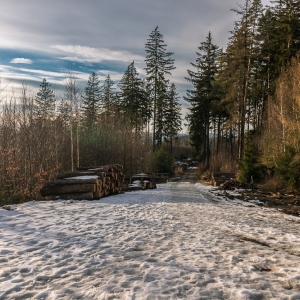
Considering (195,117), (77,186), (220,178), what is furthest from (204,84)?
(77,186)

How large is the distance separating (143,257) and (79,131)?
2026 cm

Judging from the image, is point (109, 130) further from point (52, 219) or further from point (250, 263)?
point (250, 263)

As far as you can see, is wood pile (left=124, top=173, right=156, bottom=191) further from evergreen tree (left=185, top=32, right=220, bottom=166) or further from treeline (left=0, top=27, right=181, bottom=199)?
evergreen tree (left=185, top=32, right=220, bottom=166)

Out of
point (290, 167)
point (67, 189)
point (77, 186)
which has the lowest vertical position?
point (67, 189)

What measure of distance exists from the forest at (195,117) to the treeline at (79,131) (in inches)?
2.0

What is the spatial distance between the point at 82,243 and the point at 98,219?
2431 millimetres

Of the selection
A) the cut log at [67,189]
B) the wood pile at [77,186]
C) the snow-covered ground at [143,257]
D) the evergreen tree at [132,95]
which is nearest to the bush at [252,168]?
the wood pile at [77,186]

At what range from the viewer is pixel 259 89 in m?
33.8

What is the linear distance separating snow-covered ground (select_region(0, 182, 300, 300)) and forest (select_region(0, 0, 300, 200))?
6.54 meters

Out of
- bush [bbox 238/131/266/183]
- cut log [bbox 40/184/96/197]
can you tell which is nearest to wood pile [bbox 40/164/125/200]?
cut log [bbox 40/184/96/197]

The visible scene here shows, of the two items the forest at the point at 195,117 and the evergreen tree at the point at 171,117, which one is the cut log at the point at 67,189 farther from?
the evergreen tree at the point at 171,117

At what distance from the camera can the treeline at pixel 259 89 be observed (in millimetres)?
20438

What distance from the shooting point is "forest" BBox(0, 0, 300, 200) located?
563 inches

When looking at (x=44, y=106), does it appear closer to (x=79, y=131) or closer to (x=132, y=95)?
(x=79, y=131)
